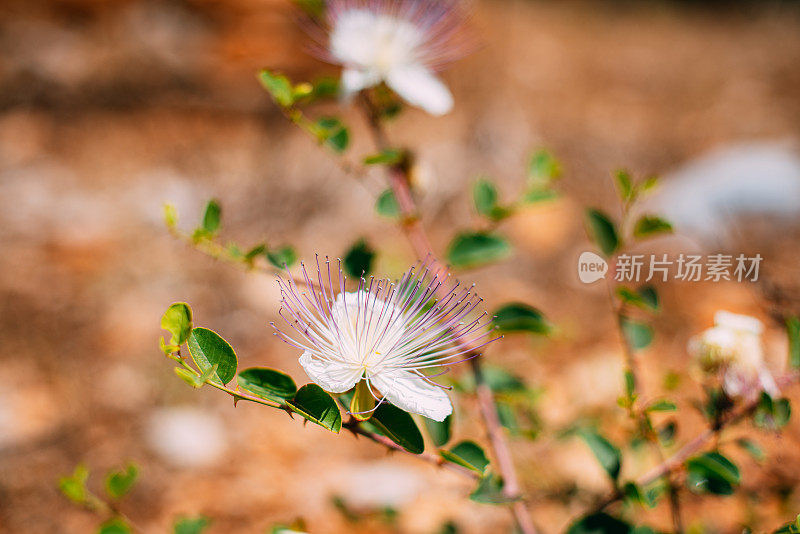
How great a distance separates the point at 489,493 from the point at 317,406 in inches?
10.8

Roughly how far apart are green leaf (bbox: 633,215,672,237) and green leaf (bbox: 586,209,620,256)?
1.9 inches

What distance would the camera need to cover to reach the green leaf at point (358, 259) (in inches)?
36.6

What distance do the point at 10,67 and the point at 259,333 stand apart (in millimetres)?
1677

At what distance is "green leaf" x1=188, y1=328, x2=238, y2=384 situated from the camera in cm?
64

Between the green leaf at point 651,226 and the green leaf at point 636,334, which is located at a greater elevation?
the green leaf at point 651,226

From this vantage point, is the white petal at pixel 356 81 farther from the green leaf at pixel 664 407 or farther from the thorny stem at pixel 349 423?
the green leaf at pixel 664 407

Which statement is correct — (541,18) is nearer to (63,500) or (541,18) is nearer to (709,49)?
(709,49)

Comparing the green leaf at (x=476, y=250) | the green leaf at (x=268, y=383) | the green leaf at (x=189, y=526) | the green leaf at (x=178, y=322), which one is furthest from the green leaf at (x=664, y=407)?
the green leaf at (x=189, y=526)

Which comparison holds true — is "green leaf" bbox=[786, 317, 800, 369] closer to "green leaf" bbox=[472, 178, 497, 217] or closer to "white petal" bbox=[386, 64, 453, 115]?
"green leaf" bbox=[472, 178, 497, 217]

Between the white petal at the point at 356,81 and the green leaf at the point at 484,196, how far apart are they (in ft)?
0.75

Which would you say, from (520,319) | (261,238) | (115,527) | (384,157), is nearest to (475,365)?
(520,319)

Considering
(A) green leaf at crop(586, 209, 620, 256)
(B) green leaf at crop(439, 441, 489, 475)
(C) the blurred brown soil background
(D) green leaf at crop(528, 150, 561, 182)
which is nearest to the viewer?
(B) green leaf at crop(439, 441, 489, 475)

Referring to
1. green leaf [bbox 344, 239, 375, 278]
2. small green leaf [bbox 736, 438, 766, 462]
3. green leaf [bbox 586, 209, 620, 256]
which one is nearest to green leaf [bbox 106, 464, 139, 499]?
green leaf [bbox 344, 239, 375, 278]

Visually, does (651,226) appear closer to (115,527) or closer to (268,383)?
(268,383)
